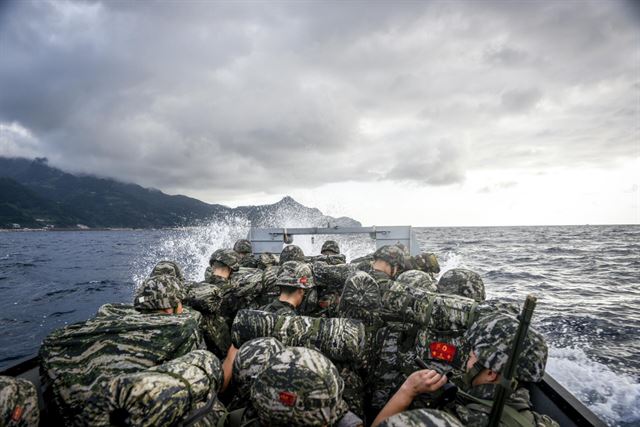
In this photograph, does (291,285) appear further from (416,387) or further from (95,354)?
(416,387)

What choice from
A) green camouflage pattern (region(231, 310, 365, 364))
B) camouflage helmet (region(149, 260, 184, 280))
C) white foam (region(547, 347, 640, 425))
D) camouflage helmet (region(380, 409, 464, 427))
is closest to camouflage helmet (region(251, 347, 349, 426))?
camouflage helmet (region(380, 409, 464, 427))

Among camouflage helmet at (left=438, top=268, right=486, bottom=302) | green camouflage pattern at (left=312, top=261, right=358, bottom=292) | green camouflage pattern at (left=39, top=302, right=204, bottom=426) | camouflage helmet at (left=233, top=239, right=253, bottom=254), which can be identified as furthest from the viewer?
camouflage helmet at (left=233, top=239, right=253, bottom=254)

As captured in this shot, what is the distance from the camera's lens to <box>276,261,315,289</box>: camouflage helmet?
14.1ft

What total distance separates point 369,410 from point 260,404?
285 centimetres

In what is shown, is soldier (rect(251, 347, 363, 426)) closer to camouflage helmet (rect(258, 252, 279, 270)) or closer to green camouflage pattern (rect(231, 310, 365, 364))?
green camouflage pattern (rect(231, 310, 365, 364))

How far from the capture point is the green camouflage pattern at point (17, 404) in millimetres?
2283

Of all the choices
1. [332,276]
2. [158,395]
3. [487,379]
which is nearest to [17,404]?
[158,395]

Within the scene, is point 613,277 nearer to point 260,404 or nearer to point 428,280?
point 428,280

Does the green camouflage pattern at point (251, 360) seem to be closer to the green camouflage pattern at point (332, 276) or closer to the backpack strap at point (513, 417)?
the backpack strap at point (513, 417)

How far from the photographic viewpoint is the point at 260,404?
207cm

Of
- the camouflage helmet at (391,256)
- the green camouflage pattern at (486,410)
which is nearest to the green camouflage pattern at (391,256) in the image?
the camouflage helmet at (391,256)

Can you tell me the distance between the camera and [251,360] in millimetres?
2846

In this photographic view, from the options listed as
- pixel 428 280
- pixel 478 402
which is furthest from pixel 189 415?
pixel 428 280

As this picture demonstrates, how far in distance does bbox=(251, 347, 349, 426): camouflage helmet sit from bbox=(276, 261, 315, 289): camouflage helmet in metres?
2.16
